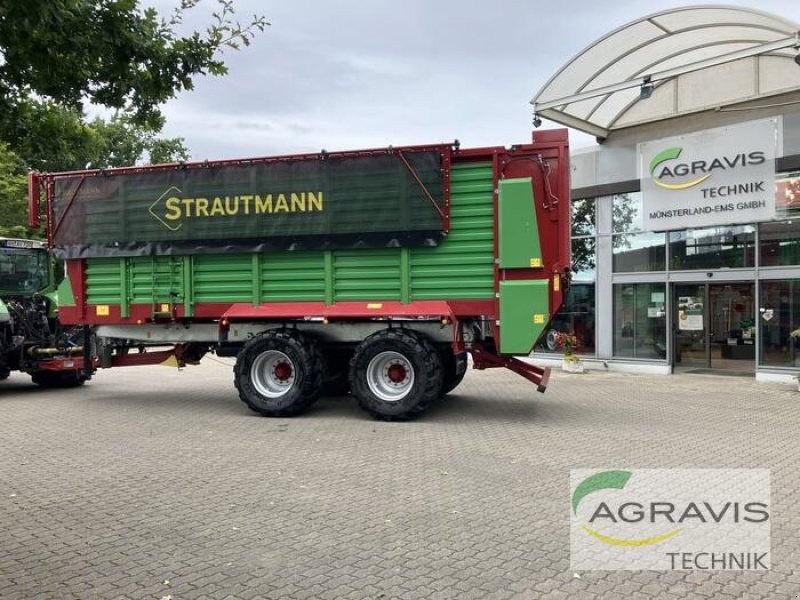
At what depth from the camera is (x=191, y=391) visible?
38.8 ft

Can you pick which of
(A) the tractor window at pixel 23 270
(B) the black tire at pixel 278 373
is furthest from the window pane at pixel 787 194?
(A) the tractor window at pixel 23 270

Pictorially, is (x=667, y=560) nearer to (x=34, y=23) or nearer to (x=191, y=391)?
(x=34, y=23)

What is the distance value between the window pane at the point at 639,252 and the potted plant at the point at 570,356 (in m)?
1.82

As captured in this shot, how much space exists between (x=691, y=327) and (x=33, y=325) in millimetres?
12767

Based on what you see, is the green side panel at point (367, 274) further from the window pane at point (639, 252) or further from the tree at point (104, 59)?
the window pane at point (639, 252)

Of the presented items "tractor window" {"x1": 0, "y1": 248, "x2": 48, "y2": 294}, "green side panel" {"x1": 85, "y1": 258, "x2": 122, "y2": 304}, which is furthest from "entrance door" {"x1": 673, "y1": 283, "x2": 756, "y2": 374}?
"tractor window" {"x1": 0, "y1": 248, "x2": 48, "y2": 294}

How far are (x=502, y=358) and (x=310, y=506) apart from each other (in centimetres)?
430

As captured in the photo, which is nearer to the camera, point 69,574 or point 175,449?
point 69,574

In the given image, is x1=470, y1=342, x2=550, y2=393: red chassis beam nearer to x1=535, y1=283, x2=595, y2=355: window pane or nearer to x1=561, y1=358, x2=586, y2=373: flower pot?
x1=561, y1=358, x2=586, y2=373: flower pot

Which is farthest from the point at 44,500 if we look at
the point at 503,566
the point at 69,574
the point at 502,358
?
the point at 502,358

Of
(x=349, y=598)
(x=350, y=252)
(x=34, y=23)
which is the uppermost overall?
(x=34, y=23)

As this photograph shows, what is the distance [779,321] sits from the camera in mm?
12516

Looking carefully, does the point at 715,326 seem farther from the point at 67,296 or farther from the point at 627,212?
the point at 67,296

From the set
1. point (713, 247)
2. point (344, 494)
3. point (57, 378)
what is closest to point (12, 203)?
point (57, 378)
